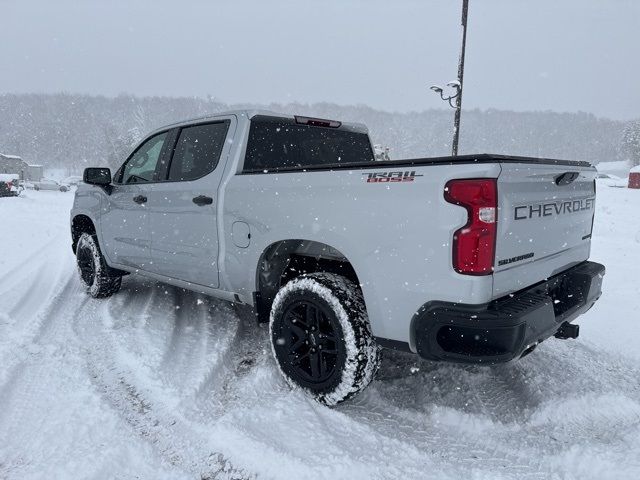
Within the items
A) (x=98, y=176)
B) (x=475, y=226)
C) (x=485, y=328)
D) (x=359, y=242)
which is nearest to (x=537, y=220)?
(x=475, y=226)

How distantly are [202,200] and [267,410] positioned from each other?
1.73 meters

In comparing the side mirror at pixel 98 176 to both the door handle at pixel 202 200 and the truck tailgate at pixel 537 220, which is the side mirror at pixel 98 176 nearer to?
the door handle at pixel 202 200

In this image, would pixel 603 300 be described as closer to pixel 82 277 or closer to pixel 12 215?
pixel 82 277

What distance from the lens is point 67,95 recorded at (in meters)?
→ 120

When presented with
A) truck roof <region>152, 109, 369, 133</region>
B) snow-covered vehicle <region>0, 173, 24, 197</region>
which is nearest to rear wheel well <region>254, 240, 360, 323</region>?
truck roof <region>152, 109, 369, 133</region>

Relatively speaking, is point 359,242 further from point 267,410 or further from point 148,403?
point 148,403

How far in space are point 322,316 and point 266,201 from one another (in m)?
0.88

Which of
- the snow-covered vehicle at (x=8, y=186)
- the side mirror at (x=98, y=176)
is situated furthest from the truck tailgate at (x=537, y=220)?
the snow-covered vehicle at (x=8, y=186)

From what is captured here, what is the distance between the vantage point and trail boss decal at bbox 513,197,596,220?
97.8 inches

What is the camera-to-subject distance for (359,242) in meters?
2.66

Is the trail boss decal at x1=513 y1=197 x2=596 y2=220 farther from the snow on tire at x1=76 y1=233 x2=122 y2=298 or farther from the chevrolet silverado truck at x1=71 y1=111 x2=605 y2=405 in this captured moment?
the snow on tire at x1=76 y1=233 x2=122 y2=298

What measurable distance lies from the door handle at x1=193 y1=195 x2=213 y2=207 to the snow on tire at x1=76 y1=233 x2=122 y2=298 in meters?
2.12

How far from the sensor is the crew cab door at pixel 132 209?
4.44 m

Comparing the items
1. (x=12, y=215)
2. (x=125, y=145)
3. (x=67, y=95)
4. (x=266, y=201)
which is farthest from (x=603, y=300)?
(x=67, y=95)
